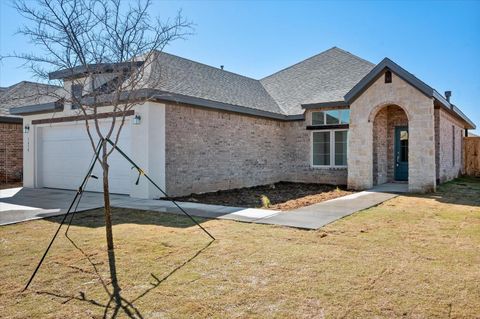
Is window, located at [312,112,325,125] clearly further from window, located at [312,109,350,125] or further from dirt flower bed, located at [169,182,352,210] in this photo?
dirt flower bed, located at [169,182,352,210]

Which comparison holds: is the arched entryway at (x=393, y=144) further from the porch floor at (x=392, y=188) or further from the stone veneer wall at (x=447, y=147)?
the stone veneer wall at (x=447, y=147)

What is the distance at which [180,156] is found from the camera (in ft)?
41.7

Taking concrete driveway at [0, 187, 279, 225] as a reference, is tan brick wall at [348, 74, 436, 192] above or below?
above

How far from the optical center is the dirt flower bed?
446 inches

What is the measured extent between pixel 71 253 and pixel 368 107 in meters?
11.9

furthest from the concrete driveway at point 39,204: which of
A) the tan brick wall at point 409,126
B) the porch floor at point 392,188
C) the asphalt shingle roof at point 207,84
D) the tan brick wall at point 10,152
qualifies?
the porch floor at point 392,188

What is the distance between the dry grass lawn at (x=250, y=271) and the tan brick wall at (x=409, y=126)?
556 centimetres

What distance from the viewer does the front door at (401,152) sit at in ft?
53.9

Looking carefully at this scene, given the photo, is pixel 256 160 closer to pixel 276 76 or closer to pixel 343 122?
pixel 343 122

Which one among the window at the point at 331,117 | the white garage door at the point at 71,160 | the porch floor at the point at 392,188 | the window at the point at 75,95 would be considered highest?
the window at the point at 331,117

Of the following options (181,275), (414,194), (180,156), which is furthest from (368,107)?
(181,275)

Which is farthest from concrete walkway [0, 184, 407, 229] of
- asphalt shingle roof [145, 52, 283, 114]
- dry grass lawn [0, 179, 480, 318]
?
asphalt shingle roof [145, 52, 283, 114]

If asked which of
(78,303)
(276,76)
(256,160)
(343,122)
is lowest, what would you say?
(78,303)

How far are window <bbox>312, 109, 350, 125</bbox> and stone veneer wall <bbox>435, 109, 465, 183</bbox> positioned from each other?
3.65 meters
